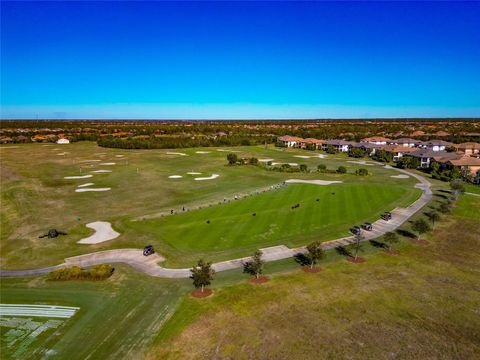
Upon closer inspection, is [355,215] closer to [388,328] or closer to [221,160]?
[388,328]

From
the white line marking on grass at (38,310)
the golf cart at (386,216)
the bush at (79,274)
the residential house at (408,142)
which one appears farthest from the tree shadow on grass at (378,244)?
the residential house at (408,142)

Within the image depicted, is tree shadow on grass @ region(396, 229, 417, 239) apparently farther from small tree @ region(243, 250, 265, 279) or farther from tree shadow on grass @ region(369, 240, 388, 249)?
small tree @ region(243, 250, 265, 279)

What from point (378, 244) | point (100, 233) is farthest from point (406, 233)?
point (100, 233)

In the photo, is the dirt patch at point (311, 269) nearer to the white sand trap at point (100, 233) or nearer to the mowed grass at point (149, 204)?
the mowed grass at point (149, 204)

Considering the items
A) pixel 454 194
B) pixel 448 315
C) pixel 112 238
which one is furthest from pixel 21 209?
pixel 454 194

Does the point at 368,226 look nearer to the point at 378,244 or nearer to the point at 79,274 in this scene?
the point at 378,244

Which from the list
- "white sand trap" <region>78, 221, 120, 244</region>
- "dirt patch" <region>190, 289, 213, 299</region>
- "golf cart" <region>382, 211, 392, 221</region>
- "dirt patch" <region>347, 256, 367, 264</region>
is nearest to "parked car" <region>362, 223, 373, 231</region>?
"golf cart" <region>382, 211, 392, 221</region>
